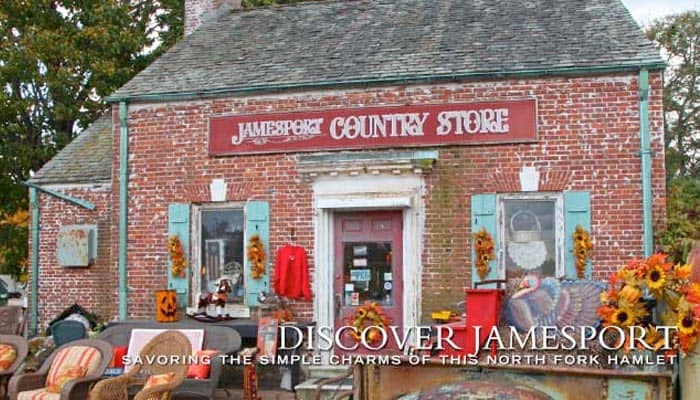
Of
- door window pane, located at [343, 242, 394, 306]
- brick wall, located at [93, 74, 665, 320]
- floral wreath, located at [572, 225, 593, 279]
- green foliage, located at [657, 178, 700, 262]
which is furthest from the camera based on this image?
door window pane, located at [343, 242, 394, 306]

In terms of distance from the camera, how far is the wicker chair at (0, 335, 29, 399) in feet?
31.4

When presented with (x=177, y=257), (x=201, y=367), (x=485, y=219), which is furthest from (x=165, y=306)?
(x=485, y=219)

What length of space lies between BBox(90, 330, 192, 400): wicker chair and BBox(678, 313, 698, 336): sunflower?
4944 millimetres

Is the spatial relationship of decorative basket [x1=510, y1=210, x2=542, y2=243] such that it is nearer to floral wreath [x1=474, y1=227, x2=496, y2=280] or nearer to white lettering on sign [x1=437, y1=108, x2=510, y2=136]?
floral wreath [x1=474, y1=227, x2=496, y2=280]

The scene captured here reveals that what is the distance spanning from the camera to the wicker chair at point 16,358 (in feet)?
31.4

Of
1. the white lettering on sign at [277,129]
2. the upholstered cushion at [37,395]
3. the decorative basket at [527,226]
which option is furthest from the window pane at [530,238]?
the upholstered cushion at [37,395]

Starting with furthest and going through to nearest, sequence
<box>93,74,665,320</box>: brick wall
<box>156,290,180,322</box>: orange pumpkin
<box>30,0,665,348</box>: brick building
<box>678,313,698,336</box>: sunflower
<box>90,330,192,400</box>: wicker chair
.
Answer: <box>156,290,180,322</box>: orange pumpkin → <box>30,0,665,348</box>: brick building → <box>93,74,665,320</box>: brick wall → <box>90,330,192,400</box>: wicker chair → <box>678,313,698,336</box>: sunflower

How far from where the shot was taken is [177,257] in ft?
39.2

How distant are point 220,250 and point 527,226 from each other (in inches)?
167

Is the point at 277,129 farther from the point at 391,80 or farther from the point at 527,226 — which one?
the point at 527,226

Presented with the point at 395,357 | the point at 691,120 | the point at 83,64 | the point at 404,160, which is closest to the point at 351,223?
the point at 404,160

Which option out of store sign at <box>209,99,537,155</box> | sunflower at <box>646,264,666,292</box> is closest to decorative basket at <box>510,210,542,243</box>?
store sign at <box>209,99,537,155</box>

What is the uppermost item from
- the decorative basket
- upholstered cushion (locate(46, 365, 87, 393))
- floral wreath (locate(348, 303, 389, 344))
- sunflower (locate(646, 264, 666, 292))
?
the decorative basket

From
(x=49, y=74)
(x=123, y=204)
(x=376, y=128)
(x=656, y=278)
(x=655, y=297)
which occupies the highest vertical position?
(x=49, y=74)
